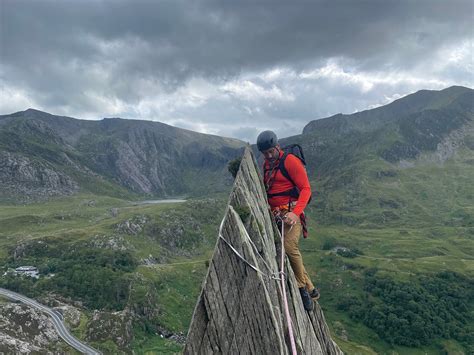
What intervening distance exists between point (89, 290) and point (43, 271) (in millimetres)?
32442

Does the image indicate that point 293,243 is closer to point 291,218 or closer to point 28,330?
point 291,218

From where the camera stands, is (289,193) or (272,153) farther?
(289,193)

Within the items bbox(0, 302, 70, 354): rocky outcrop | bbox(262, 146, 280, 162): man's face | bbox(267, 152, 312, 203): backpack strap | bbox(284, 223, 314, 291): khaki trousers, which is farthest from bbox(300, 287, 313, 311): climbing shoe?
bbox(0, 302, 70, 354): rocky outcrop

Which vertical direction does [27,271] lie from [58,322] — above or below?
above

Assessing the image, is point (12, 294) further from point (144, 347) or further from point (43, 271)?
point (144, 347)

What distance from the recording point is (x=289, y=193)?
59.0 feet

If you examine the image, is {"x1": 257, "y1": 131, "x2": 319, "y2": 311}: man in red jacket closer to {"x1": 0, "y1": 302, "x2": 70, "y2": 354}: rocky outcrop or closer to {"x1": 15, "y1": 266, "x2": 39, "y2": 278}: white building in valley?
{"x1": 0, "y1": 302, "x2": 70, "y2": 354}: rocky outcrop

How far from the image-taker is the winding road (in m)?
132

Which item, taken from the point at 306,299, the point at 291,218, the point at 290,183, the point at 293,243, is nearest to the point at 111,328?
the point at 306,299

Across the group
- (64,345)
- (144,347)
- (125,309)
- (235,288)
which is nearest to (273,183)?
(235,288)

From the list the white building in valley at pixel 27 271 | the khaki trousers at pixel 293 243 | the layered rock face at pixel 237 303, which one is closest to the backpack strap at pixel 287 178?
the khaki trousers at pixel 293 243

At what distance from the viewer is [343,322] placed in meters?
187

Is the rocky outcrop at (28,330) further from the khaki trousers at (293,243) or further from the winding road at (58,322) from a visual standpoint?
the khaki trousers at (293,243)

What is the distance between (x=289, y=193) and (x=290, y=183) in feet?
1.90
